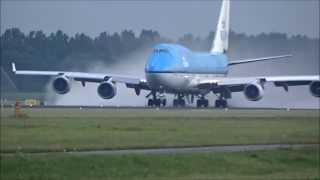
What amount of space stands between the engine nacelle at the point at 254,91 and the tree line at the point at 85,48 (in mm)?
9575

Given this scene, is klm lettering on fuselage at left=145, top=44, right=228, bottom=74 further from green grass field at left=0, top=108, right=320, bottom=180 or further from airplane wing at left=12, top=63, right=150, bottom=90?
green grass field at left=0, top=108, right=320, bottom=180

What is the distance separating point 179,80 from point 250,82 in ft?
26.2

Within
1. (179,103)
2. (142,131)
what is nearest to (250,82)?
(179,103)

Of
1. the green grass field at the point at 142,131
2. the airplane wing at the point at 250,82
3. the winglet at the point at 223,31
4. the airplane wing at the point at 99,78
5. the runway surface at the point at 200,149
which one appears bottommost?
the runway surface at the point at 200,149

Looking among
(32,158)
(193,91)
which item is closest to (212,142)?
(32,158)

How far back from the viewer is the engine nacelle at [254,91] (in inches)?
3344

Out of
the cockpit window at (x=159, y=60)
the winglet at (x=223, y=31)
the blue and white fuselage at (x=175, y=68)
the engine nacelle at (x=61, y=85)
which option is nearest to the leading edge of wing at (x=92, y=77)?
the engine nacelle at (x=61, y=85)

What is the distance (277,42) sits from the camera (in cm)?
10206

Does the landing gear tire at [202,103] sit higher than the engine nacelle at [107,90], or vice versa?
the engine nacelle at [107,90]

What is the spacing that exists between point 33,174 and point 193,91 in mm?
62781

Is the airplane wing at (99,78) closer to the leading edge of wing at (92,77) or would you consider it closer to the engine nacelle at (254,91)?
the leading edge of wing at (92,77)

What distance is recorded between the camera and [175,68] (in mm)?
91375

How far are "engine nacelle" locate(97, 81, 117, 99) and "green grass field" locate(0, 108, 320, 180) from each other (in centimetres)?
2710

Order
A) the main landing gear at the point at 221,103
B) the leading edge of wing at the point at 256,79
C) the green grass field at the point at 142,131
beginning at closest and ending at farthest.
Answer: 1. the green grass field at the point at 142,131
2. the leading edge of wing at the point at 256,79
3. the main landing gear at the point at 221,103
